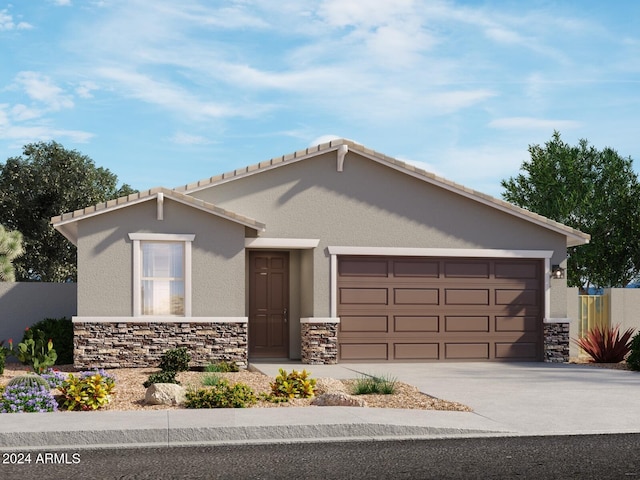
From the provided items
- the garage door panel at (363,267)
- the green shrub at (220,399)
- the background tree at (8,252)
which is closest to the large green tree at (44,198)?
the background tree at (8,252)

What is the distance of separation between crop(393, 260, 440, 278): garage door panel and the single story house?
0.03m

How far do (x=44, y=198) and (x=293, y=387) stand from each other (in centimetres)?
3128

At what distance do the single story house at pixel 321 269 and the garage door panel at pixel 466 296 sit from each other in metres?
0.03

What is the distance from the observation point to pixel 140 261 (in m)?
17.8

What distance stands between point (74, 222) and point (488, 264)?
31.1ft

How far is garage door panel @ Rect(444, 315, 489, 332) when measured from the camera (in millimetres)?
19922

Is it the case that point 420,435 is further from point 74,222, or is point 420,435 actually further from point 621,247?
point 621,247

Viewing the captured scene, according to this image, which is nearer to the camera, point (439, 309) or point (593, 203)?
point (439, 309)

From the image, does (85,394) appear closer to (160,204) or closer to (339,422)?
(339,422)

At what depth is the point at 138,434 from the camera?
9.60 m

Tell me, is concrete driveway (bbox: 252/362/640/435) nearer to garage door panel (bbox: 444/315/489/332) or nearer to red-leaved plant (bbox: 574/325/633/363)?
garage door panel (bbox: 444/315/489/332)

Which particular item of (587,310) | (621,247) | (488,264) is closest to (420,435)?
(488,264)

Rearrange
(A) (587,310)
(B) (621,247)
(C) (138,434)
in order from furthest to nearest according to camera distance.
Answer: (B) (621,247)
(A) (587,310)
(C) (138,434)

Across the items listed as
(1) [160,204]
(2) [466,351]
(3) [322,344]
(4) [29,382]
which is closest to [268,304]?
(3) [322,344]
